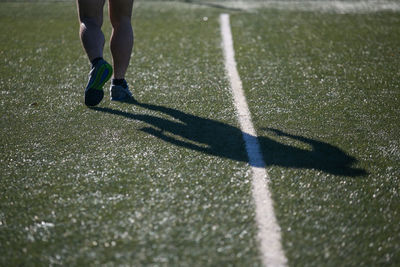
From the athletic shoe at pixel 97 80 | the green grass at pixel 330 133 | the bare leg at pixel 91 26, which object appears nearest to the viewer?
the green grass at pixel 330 133

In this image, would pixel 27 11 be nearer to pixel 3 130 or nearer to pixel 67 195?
pixel 3 130

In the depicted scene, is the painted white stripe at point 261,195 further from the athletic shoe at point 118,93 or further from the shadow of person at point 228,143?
the athletic shoe at point 118,93

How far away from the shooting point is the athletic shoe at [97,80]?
137 inches

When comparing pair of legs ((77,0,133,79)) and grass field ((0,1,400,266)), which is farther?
pair of legs ((77,0,133,79))

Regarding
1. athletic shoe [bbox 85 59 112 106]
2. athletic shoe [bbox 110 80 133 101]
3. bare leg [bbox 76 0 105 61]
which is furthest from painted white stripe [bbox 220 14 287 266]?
bare leg [bbox 76 0 105 61]

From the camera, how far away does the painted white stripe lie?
2.06 m

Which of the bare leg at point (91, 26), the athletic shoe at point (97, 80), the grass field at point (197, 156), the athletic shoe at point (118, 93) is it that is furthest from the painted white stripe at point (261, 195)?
the bare leg at point (91, 26)

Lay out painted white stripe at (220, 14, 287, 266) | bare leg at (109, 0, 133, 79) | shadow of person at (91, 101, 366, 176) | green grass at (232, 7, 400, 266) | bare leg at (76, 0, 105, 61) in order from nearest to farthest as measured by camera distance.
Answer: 1. painted white stripe at (220, 14, 287, 266)
2. green grass at (232, 7, 400, 266)
3. shadow of person at (91, 101, 366, 176)
4. bare leg at (76, 0, 105, 61)
5. bare leg at (109, 0, 133, 79)

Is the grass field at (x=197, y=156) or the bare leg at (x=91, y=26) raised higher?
the bare leg at (x=91, y=26)

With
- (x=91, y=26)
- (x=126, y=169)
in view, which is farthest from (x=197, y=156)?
(x=91, y=26)

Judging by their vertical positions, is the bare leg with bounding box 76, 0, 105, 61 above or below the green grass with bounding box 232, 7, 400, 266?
above

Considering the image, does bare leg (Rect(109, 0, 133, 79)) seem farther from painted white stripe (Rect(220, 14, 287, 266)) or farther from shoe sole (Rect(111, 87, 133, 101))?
painted white stripe (Rect(220, 14, 287, 266))

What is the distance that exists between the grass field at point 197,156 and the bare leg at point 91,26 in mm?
463

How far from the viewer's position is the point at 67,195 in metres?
2.51
